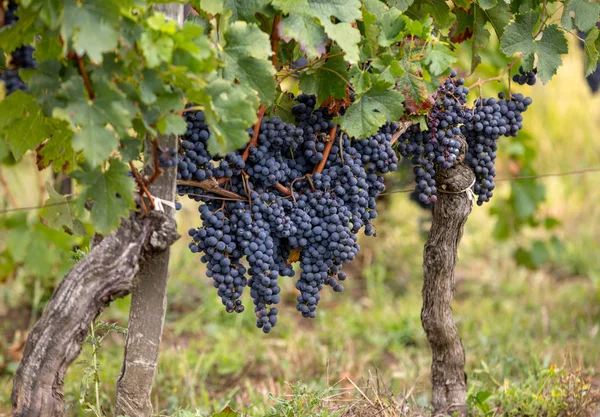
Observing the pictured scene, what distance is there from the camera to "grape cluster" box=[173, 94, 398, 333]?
213 cm

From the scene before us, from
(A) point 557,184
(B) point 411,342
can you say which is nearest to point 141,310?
(B) point 411,342

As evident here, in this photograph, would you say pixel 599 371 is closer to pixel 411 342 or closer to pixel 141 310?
pixel 411 342

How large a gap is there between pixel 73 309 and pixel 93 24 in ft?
2.55

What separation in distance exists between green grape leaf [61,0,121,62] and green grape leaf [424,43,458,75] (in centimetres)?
97

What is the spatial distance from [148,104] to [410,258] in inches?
160

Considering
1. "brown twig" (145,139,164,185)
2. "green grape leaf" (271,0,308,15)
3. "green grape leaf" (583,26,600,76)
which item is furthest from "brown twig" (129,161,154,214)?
"green grape leaf" (583,26,600,76)

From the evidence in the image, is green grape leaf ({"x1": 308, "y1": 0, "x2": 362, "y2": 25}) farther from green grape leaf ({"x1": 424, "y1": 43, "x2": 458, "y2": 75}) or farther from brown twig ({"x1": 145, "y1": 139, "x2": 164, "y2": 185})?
brown twig ({"x1": 145, "y1": 139, "x2": 164, "y2": 185})

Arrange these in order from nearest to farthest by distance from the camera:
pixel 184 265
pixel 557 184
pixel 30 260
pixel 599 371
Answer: pixel 599 371, pixel 30 260, pixel 184 265, pixel 557 184

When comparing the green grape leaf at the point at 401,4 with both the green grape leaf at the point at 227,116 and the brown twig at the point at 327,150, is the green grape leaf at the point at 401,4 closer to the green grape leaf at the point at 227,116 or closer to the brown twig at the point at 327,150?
the brown twig at the point at 327,150

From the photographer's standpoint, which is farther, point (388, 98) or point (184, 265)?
point (184, 265)

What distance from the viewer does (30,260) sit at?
3.92m

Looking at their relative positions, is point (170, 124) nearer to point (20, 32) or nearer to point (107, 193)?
point (107, 193)

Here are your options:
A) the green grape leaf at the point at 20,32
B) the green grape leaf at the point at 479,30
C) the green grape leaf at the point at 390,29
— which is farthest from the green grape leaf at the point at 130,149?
the green grape leaf at the point at 479,30

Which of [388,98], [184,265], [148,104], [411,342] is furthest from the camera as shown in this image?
[184,265]
